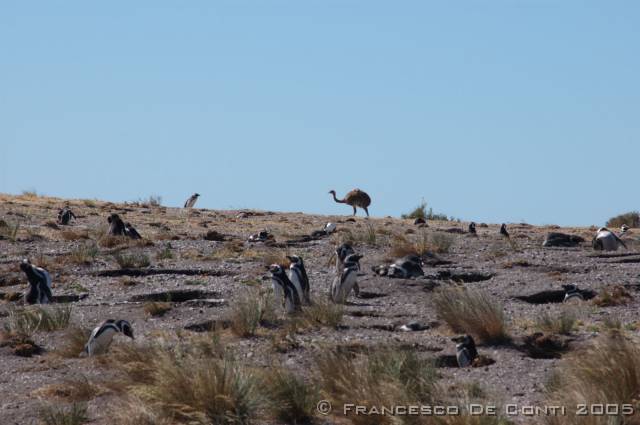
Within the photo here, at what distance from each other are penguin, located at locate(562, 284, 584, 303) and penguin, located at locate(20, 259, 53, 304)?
7737 millimetres

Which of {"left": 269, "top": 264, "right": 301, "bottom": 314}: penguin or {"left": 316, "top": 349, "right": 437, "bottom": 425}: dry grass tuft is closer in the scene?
{"left": 316, "top": 349, "right": 437, "bottom": 425}: dry grass tuft

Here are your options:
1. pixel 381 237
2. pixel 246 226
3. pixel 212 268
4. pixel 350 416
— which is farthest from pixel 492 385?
pixel 246 226

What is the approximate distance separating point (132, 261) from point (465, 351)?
9.87m

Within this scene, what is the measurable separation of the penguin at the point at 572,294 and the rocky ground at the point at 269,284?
194 mm

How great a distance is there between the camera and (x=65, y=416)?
1091 cm

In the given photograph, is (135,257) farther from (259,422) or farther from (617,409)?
(617,409)

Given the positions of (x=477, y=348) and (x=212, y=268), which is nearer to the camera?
(x=477, y=348)

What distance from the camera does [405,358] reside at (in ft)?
37.9

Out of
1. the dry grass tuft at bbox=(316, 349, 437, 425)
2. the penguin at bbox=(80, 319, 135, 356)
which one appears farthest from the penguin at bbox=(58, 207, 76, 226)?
the dry grass tuft at bbox=(316, 349, 437, 425)

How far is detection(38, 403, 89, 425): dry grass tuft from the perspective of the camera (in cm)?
1087

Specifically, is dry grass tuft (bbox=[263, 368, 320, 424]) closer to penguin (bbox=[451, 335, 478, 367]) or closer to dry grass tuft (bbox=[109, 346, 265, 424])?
dry grass tuft (bbox=[109, 346, 265, 424])

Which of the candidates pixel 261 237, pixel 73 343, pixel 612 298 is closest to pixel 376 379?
pixel 73 343

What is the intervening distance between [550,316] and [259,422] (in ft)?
16.4

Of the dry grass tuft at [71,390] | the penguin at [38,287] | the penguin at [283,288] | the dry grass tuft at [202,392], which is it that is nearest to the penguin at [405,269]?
the penguin at [283,288]
